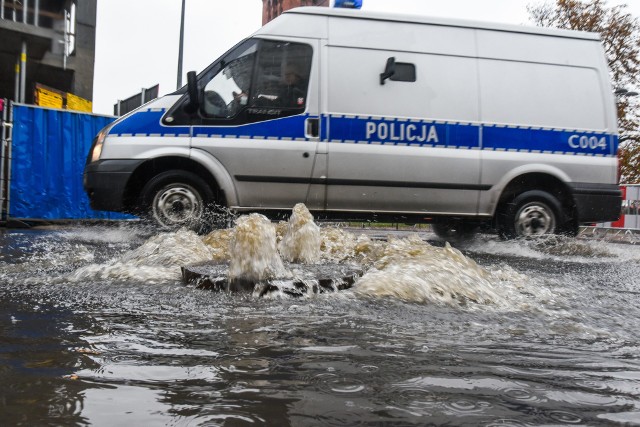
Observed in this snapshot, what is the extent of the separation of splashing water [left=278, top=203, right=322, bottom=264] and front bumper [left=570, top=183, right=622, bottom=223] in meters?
3.63

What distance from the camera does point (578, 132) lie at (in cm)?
733

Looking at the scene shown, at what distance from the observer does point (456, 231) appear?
348 inches

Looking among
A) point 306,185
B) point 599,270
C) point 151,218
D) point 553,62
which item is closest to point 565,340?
point 599,270

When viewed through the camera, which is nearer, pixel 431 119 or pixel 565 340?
pixel 565 340

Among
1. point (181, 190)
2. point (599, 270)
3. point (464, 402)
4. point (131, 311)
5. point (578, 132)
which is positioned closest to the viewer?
point (464, 402)

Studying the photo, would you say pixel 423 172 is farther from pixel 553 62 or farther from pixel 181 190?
pixel 181 190

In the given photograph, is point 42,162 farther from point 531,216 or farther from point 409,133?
point 531,216

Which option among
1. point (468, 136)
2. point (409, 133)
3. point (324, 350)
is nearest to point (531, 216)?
point (468, 136)

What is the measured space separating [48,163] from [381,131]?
6928mm

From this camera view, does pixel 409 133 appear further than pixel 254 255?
Yes

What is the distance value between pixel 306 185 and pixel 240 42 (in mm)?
1729

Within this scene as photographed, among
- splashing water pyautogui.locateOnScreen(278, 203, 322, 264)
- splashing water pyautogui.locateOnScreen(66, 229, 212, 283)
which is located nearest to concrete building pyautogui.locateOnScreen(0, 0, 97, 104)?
splashing water pyautogui.locateOnScreen(66, 229, 212, 283)

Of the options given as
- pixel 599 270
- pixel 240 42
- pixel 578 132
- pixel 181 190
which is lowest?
pixel 599 270

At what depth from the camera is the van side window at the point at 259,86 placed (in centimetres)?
670
